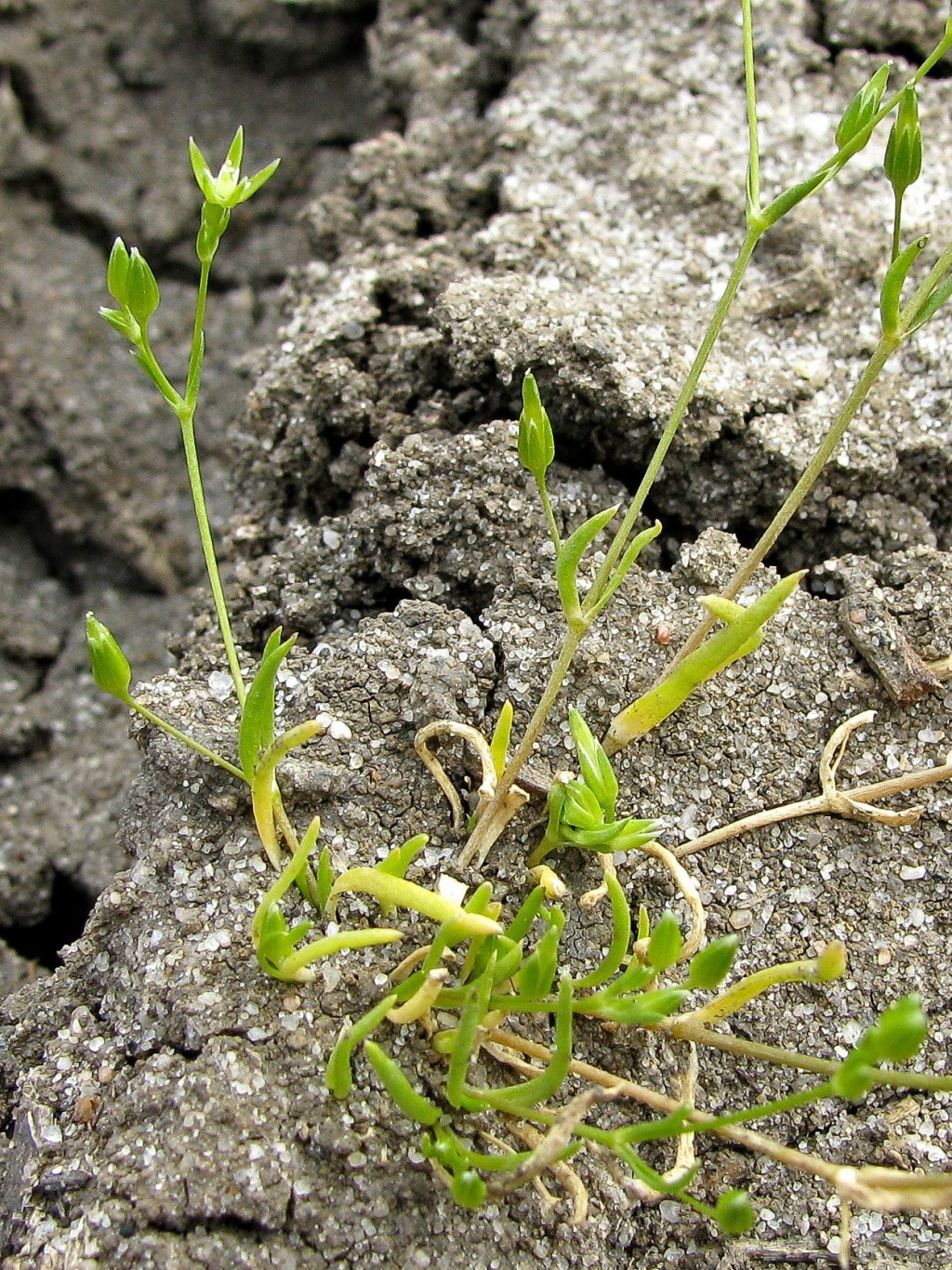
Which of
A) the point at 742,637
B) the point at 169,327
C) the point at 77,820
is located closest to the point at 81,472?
the point at 169,327

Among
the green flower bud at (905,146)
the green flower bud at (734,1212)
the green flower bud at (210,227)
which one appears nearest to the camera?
the green flower bud at (734,1212)

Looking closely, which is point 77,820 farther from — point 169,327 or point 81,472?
point 169,327

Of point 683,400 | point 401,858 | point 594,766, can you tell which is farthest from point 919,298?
point 401,858

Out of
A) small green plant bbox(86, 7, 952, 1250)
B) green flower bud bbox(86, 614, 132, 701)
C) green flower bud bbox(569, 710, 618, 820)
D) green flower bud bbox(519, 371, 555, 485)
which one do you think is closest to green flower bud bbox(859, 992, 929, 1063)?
small green plant bbox(86, 7, 952, 1250)

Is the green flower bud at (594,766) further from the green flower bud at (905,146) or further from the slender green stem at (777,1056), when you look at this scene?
the green flower bud at (905,146)

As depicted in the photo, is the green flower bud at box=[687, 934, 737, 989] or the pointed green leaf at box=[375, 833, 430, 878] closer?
the green flower bud at box=[687, 934, 737, 989]

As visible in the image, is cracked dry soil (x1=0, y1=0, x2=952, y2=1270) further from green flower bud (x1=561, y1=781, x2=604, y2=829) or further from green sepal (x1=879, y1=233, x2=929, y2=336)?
green sepal (x1=879, y1=233, x2=929, y2=336)

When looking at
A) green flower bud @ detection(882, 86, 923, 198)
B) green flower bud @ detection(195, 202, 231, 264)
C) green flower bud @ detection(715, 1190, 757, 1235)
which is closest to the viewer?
green flower bud @ detection(715, 1190, 757, 1235)

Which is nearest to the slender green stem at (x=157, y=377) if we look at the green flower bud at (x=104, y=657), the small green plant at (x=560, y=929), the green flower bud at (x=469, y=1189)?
the small green plant at (x=560, y=929)
